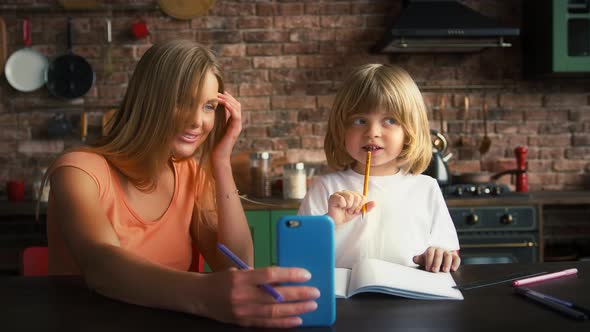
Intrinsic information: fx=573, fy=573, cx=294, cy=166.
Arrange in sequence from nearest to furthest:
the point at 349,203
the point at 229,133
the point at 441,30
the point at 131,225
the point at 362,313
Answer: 1. the point at 362,313
2. the point at 349,203
3. the point at 131,225
4. the point at 229,133
5. the point at 441,30

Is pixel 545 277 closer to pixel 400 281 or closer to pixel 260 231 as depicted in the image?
pixel 400 281

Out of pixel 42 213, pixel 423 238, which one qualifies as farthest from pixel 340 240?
pixel 42 213

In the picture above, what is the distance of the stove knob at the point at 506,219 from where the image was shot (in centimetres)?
256

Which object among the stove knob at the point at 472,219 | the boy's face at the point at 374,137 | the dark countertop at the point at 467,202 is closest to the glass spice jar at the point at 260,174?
the dark countertop at the point at 467,202

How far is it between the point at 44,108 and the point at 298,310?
2.83 metres

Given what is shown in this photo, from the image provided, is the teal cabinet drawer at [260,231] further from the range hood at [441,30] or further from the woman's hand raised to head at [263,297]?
the woman's hand raised to head at [263,297]

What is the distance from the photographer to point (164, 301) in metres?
0.85

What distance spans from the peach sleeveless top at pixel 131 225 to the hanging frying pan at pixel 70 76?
1.94m

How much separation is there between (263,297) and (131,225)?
2.07ft

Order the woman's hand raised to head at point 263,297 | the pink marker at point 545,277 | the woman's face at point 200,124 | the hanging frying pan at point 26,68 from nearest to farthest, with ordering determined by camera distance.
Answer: the woman's hand raised to head at point 263,297
the pink marker at point 545,277
the woman's face at point 200,124
the hanging frying pan at point 26,68

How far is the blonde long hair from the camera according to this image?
1242 millimetres

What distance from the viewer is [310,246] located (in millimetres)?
759

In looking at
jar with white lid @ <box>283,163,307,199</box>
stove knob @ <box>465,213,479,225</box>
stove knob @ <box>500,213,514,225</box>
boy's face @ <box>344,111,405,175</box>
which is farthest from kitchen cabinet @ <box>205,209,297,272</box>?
boy's face @ <box>344,111,405,175</box>

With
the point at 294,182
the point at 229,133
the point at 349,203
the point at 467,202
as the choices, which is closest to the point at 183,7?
the point at 294,182
